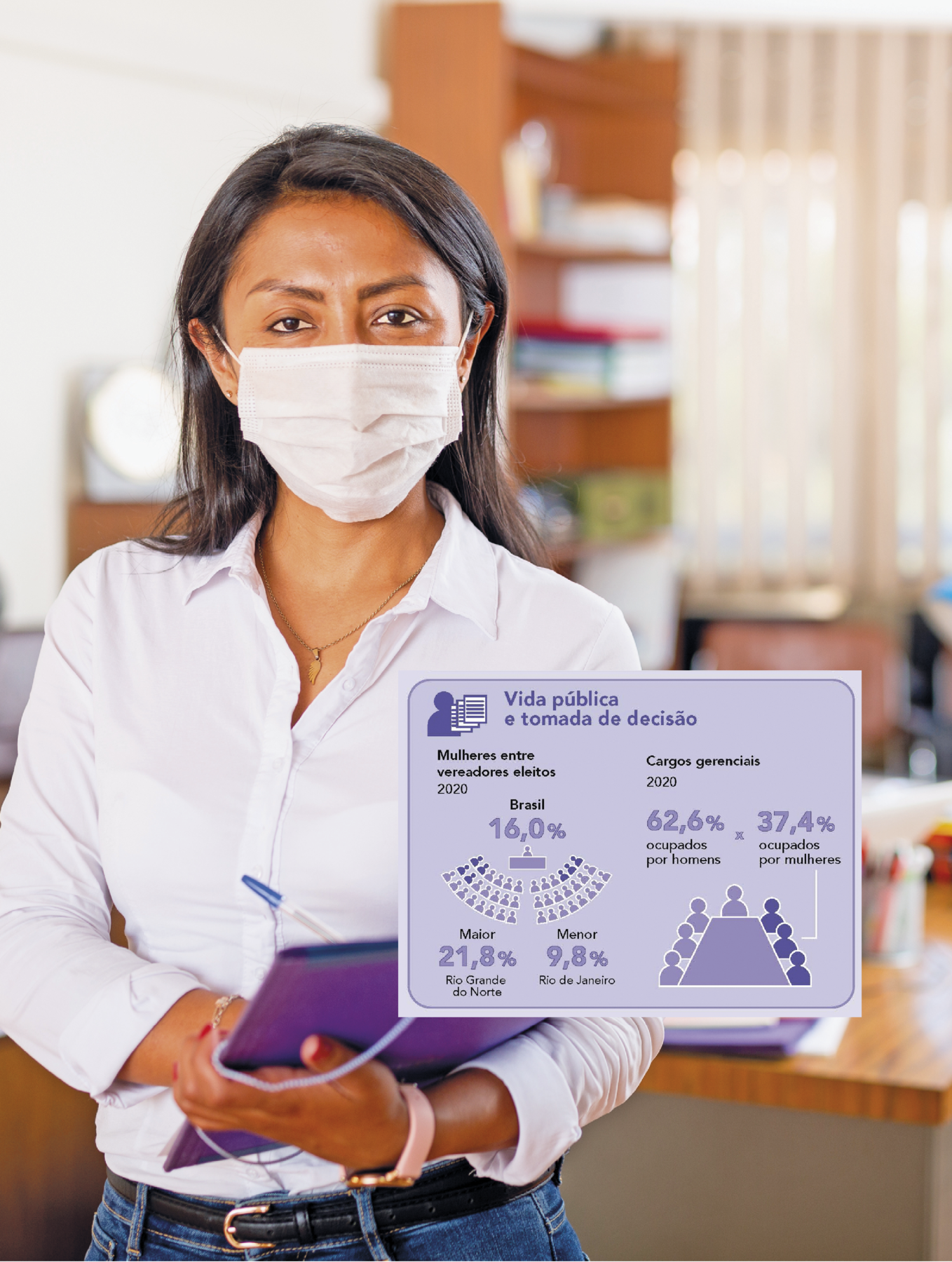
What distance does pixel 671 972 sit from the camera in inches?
34.7

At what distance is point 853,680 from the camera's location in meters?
0.88

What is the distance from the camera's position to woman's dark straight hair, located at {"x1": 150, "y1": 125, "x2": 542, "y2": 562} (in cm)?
101

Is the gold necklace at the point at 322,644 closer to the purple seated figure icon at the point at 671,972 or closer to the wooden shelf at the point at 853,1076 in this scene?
the purple seated figure icon at the point at 671,972

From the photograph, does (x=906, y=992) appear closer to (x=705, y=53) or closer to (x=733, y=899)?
(x=733, y=899)

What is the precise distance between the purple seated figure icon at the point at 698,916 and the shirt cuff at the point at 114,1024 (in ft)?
1.16

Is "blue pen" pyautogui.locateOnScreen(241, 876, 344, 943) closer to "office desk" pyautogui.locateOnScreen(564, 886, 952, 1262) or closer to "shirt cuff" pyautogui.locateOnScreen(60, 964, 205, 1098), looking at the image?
"shirt cuff" pyautogui.locateOnScreen(60, 964, 205, 1098)

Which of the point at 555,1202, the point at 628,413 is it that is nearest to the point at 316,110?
the point at 628,413

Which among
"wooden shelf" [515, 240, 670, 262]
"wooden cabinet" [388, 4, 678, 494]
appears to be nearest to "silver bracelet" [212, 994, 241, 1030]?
"wooden cabinet" [388, 4, 678, 494]

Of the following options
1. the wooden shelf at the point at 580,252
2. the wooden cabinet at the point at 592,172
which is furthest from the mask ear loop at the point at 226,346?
the wooden shelf at the point at 580,252

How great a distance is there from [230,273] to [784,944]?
2.14ft

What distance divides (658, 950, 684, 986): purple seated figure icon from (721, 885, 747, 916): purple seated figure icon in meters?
0.04

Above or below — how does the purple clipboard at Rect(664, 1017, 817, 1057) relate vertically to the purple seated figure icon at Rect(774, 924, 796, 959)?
below

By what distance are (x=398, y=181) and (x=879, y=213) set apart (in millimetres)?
4587

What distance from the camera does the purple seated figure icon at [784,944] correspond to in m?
0.88
